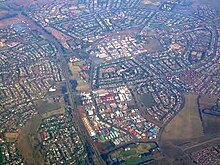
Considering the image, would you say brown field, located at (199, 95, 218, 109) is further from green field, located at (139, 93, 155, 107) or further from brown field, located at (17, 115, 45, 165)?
brown field, located at (17, 115, 45, 165)

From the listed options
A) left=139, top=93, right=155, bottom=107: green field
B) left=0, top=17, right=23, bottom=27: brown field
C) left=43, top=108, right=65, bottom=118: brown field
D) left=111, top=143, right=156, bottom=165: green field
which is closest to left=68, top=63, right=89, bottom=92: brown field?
left=43, top=108, right=65, bottom=118: brown field

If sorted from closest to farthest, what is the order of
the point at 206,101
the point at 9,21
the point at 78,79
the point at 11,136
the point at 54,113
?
the point at 11,136 < the point at 54,113 < the point at 206,101 < the point at 78,79 < the point at 9,21

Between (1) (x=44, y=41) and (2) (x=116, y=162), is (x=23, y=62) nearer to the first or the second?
(1) (x=44, y=41)

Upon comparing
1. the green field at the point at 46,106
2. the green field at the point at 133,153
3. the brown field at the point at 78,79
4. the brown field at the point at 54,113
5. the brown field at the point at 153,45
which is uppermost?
the brown field at the point at 153,45

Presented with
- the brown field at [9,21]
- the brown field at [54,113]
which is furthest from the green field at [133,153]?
the brown field at [9,21]

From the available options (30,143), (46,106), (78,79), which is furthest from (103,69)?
(30,143)

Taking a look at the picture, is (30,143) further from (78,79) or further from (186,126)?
(186,126)

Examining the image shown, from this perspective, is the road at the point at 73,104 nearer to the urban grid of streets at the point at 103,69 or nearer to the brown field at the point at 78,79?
the urban grid of streets at the point at 103,69
